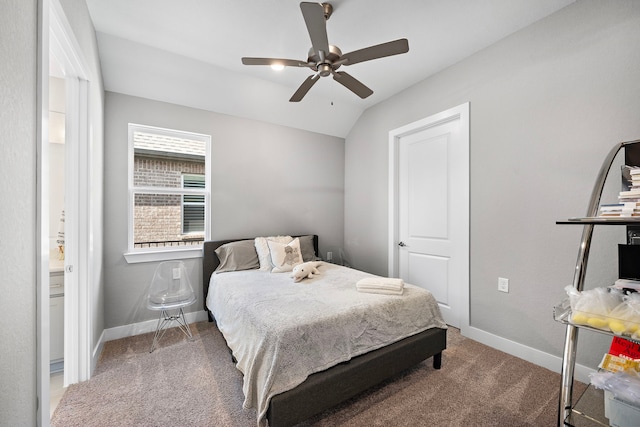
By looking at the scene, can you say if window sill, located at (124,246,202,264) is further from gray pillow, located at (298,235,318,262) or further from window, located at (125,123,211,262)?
gray pillow, located at (298,235,318,262)

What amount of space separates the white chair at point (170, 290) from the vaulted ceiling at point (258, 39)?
190 cm

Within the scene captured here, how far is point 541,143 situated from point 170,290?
3862 mm

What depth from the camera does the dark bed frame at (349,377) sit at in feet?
4.60

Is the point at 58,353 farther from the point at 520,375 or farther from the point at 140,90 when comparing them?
the point at 520,375

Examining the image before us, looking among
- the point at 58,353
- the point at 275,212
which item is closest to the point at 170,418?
the point at 58,353

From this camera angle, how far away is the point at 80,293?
1.94m

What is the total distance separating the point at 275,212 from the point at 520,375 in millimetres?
3051

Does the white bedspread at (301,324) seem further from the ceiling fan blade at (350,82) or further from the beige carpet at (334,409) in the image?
the ceiling fan blade at (350,82)

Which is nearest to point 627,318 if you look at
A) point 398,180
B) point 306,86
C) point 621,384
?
point 621,384

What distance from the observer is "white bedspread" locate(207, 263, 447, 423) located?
4.79 ft

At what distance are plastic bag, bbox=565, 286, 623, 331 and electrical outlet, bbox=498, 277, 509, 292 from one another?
1.40m

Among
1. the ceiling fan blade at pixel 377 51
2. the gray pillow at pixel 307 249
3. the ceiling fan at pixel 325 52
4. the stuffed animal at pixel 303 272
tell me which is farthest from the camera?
the gray pillow at pixel 307 249

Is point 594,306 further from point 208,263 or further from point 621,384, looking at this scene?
point 208,263

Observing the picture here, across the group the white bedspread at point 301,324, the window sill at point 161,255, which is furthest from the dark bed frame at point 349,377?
the window sill at point 161,255
